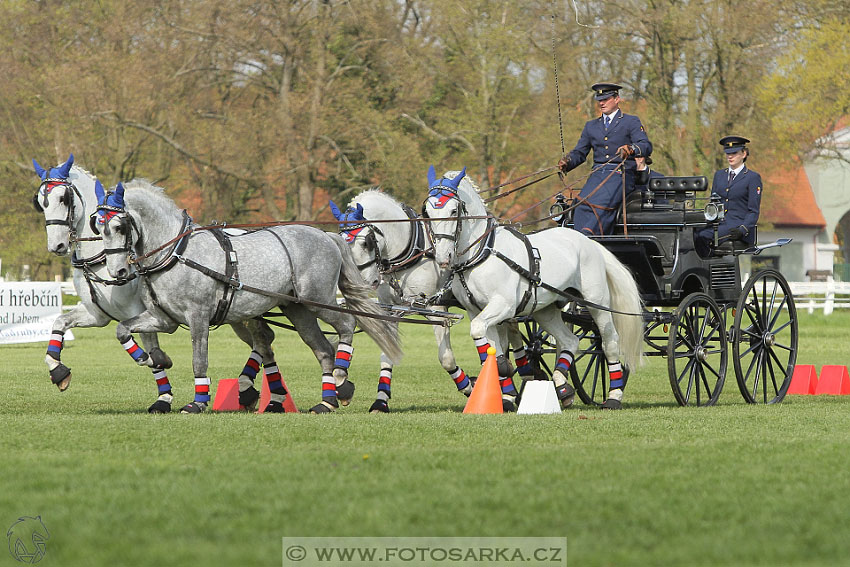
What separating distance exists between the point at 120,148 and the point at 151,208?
82.6ft

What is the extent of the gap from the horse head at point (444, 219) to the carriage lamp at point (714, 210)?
269cm

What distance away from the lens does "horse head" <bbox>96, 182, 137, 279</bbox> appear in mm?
9984

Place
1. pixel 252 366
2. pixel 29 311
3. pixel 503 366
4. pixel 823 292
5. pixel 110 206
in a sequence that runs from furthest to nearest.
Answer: pixel 823 292 → pixel 29 311 → pixel 252 366 → pixel 503 366 → pixel 110 206

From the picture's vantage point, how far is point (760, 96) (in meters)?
32.2

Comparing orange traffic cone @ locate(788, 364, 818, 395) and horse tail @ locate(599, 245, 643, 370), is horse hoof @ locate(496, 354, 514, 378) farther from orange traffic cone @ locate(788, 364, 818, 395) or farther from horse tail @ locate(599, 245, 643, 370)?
orange traffic cone @ locate(788, 364, 818, 395)

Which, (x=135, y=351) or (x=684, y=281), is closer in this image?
(x=135, y=351)

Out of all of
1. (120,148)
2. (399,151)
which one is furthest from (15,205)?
(399,151)

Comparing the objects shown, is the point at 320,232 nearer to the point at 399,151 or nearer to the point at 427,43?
the point at 399,151

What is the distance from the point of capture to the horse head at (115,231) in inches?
393

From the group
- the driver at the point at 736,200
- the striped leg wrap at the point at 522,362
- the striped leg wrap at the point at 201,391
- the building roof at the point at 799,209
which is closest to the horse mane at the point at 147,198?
the striped leg wrap at the point at 201,391

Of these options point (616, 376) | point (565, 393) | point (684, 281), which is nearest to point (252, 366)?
point (565, 393)

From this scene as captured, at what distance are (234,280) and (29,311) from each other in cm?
1488

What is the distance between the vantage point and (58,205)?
1018 cm

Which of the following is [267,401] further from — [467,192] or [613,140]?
[613,140]
